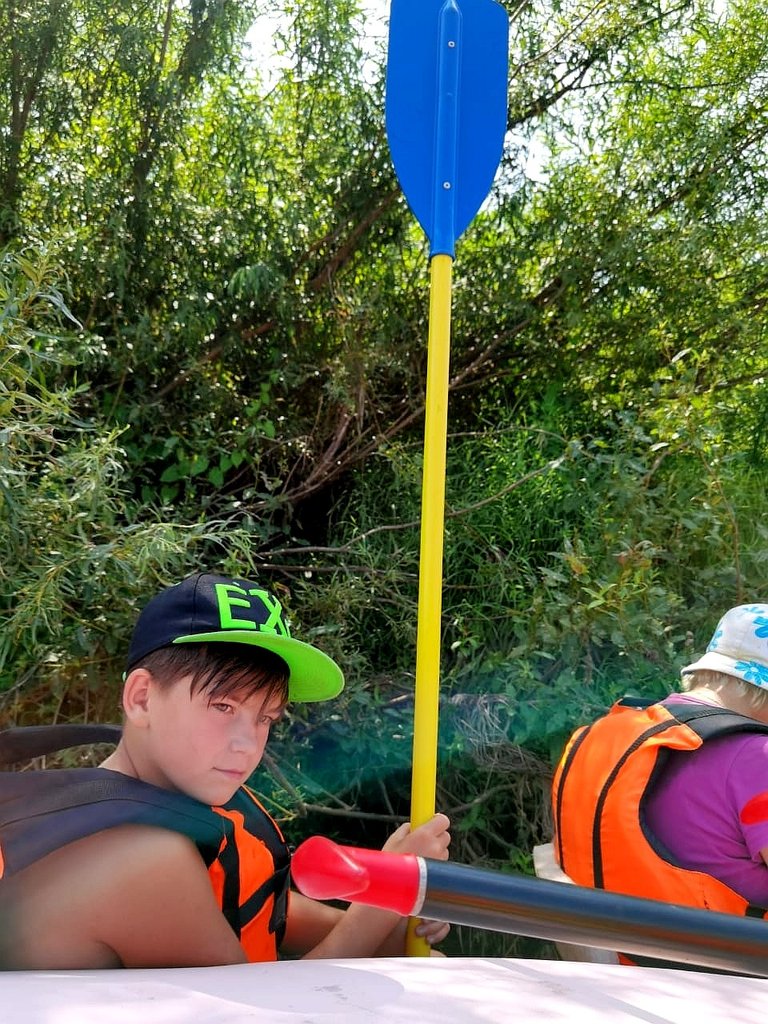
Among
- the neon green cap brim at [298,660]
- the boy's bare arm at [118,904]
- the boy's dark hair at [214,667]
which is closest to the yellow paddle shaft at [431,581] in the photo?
the neon green cap brim at [298,660]

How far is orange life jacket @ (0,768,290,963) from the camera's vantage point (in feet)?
3.61

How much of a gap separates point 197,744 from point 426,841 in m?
0.39

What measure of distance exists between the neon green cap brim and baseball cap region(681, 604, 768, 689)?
0.76 m

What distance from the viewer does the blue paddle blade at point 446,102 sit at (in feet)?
5.82

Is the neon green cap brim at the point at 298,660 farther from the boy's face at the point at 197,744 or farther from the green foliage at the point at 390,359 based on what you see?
the green foliage at the point at 390,359

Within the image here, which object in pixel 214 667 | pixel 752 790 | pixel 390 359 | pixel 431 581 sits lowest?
pixel 752 790

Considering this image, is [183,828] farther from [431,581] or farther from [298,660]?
[431,581]

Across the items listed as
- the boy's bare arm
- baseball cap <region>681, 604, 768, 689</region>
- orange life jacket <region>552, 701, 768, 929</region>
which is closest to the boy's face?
the boy's bare arm

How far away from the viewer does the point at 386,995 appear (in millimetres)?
963

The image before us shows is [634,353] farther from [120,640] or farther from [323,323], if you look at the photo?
[120,640]

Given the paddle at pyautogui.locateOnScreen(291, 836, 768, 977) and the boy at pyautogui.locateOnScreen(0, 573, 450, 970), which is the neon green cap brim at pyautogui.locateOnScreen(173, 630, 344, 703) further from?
the paddle at pyautogui.locateOnScreen(291, 836, 768, 977)

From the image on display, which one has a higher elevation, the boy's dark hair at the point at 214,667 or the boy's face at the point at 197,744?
the boy's dark hair at the point at 214,667

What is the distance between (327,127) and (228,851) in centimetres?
231

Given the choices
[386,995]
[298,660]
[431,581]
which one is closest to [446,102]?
[431,581]
